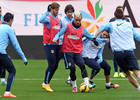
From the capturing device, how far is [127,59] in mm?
9945

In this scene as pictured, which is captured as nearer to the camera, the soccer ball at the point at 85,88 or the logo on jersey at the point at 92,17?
the soccer ball at the point at 85,88

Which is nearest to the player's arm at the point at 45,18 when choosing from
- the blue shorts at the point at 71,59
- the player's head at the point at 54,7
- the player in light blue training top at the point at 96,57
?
the player's head at the point at 54,7

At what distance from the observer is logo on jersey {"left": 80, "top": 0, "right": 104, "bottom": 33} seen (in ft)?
70.5

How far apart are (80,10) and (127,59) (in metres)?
11.8

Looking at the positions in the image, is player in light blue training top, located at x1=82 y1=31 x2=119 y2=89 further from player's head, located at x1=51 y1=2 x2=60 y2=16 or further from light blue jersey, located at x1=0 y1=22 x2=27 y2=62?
light blue jersey, located at x1=0 y1=22 x2=27 y2=62

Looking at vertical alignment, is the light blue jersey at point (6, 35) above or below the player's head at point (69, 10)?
below

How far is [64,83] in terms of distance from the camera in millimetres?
13125

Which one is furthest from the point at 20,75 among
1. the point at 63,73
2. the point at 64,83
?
the point at 64,83

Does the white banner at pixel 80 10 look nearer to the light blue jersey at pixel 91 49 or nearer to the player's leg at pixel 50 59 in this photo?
the light blue jersey at pixel 91 49

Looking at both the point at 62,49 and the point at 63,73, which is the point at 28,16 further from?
the point at 62,49

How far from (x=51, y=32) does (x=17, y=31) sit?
417 inches

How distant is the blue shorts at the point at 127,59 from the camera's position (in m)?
9.88

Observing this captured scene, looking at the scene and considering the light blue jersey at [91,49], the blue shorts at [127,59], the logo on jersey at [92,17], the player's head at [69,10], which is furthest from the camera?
the logo on jersey at [92,17]

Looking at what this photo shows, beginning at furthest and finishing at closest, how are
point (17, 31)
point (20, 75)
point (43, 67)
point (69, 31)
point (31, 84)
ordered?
point (17, 31)
point (43, 67)
point (20, 75)
point (31, 84)
point (69, 31)
